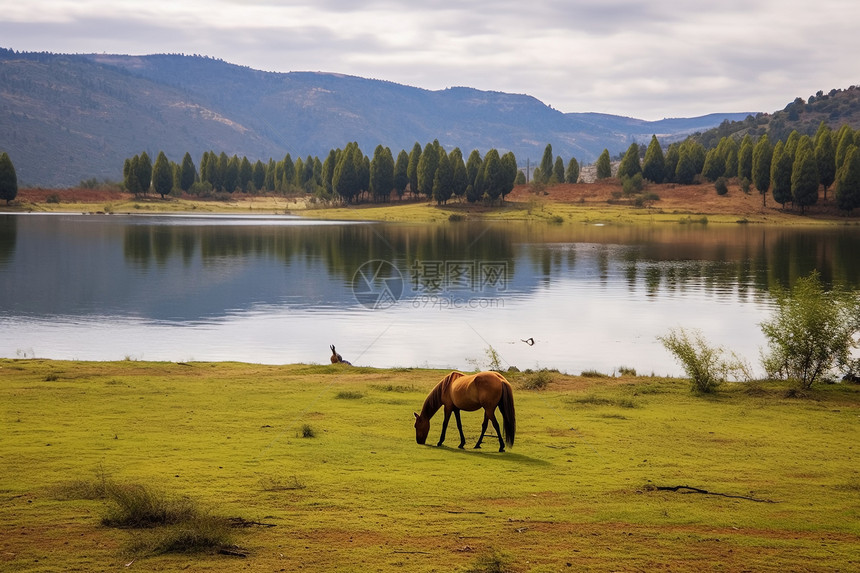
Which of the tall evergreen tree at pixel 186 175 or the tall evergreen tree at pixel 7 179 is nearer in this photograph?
the tall evergreen tree at pixel 7 179

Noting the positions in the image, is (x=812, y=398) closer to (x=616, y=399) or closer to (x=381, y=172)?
(x=616, y=399)

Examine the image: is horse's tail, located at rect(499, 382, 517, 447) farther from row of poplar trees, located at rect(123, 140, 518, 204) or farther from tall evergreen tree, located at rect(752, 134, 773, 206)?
tall evergreen tree, located at rect(752, 134, 773, 206)

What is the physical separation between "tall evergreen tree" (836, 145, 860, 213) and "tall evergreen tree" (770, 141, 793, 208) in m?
6.70

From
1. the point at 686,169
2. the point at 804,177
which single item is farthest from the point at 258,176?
the point at 804,177

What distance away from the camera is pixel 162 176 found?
135875mm

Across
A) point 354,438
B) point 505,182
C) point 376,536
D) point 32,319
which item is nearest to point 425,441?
point 354,438

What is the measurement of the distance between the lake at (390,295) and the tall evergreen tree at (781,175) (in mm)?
27581

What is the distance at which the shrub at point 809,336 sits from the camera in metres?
20.7

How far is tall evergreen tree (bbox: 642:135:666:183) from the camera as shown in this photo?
13788cm

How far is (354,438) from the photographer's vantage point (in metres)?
13.8

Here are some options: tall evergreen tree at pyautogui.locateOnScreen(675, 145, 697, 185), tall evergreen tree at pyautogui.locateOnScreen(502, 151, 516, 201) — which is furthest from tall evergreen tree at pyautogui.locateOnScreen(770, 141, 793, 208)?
tall evergreen tree at pyautogui.locateOnScreen(502, 151, 516, 201)

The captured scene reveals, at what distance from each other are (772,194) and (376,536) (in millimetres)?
122649

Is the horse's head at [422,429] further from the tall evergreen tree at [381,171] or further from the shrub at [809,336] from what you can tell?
the tall evergreen tree at [381,171]

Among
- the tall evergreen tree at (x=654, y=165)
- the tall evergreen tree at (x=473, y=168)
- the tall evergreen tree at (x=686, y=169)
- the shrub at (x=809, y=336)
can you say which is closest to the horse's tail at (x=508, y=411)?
the shrub at (x=809, y=336)
